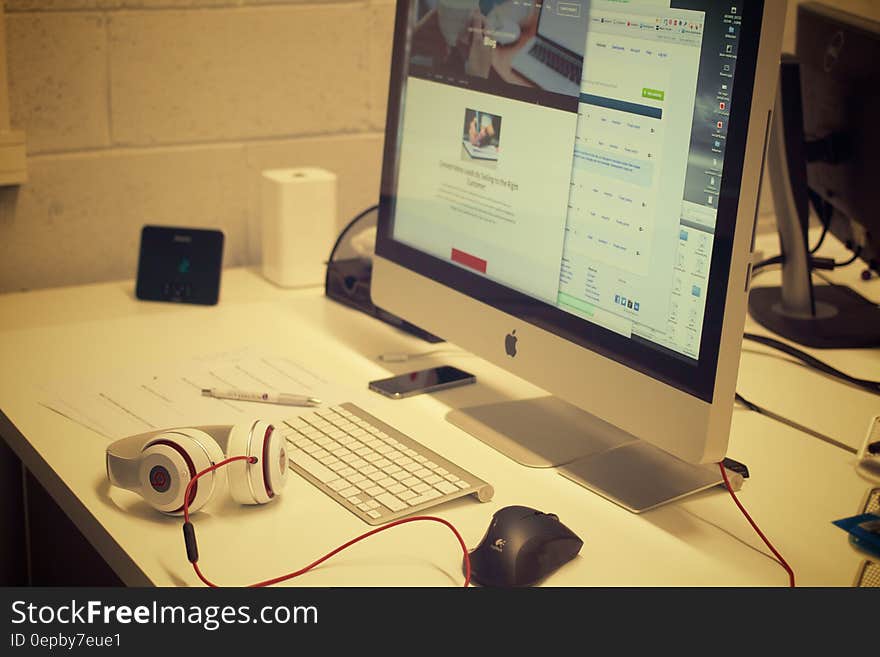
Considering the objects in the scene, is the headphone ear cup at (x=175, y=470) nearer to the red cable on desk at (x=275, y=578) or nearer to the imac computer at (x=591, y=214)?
the red cable on desk at (x=275, y=578)

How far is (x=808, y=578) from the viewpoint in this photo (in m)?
0.94

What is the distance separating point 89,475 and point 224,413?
0.19 meters

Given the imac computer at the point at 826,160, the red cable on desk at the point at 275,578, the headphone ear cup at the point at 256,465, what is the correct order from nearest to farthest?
the red cable on desk at the point at 275,578 → the headphone ear cup at the point at 256,465 → the imac computer at the point at 826,160

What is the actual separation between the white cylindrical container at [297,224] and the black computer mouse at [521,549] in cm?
88

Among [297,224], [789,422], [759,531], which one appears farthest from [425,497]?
[297,224]

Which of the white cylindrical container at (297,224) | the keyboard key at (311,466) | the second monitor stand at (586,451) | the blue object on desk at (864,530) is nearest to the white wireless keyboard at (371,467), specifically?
the keyboard key at (311,466)

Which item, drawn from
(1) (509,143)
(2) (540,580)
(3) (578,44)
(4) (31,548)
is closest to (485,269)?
(1) (509,143)

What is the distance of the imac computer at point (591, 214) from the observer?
3.06 feet

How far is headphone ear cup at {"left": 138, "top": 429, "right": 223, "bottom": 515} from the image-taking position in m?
0.98

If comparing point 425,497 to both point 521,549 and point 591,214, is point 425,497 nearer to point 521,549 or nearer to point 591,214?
point 521,549

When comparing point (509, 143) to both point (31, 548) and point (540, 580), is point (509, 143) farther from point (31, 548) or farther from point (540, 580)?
point (31, 548)

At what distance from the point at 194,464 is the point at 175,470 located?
0.06 feet

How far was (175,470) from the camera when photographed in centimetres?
98
